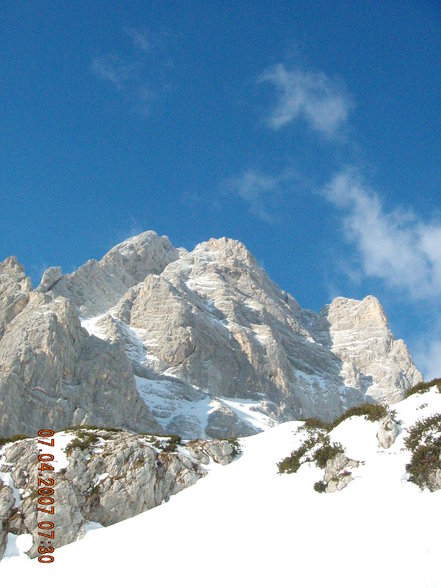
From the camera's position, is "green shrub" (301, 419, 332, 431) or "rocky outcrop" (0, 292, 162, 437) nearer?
"green shrub" (301, 419, 332, 431)

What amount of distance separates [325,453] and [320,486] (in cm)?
217

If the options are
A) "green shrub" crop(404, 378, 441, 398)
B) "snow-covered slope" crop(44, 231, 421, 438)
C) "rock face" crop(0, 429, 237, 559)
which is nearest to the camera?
"rock face" crop(0, 429, 237, 559)

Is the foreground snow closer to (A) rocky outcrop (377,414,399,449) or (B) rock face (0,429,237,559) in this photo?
(A) rocky outcrop (377,414,399,449)

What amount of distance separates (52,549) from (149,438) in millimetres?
8599

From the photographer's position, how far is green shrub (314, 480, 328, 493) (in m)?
22.2

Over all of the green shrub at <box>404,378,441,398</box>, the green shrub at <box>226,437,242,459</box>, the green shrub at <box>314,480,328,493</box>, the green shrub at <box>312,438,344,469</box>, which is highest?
the green shrub at <box>404,378,441,398</box>

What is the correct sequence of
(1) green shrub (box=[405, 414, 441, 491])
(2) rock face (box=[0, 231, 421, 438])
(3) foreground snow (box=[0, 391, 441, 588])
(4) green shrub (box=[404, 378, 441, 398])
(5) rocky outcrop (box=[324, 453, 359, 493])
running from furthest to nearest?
(2) rock face (box=[0, 231, 421, 438]) → (4) green shrub (box=[404, 378, 441, 398]) → (5) rocky outcrop (box=[324, 453, 359, 493]) → (1) green shrub (box=[405, 414, 441, 491]) → (3) foreground snow (box=[0, 391, 441, 588])

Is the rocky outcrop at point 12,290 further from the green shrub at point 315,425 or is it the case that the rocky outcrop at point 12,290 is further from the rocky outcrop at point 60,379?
the green shrub at point 315,425

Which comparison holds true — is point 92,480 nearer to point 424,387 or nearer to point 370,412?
point 370,412

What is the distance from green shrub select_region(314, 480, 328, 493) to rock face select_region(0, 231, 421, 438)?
2847 inches

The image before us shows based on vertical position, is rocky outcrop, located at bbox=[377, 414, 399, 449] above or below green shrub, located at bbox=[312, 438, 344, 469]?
above

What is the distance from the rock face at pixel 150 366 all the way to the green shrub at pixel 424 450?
75.4 meters

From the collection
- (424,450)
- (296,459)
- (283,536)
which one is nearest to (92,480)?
(296,459)

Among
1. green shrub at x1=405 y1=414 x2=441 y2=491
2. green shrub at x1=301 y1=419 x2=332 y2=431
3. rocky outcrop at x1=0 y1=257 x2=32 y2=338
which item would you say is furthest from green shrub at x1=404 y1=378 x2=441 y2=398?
rocky outcrop at x1=0 y1=257 x2=32 y2=338
